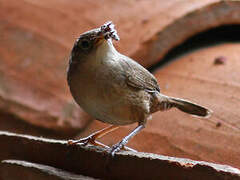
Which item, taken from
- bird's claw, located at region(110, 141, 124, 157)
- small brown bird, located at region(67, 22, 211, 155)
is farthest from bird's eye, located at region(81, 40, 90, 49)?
bird's claw, located at region(110, 141, 124, 157)

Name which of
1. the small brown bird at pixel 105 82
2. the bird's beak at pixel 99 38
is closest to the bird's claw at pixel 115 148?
the small brown bird at pixel 105 82

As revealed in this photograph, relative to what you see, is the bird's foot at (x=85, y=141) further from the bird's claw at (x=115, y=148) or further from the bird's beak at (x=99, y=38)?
the bird's beak at (x=99, y=38)

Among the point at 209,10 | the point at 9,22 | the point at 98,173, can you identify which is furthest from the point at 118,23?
the point at 98,173

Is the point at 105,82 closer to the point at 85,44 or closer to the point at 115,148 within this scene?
the point at 85,44

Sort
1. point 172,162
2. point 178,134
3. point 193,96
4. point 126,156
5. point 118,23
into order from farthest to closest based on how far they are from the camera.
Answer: point 118,23
point 193,96
point 178,134
point 126,156
point 172,162

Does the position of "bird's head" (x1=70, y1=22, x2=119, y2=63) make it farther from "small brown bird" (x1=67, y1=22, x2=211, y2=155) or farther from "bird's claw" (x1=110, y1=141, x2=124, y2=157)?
"bird's claw" (x1=110, y1=141, x2=124, y2=157)

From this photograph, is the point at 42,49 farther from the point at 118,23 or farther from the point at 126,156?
the point at 126,156

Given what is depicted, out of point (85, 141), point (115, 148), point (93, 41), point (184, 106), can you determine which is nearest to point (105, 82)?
point (93, 41)
